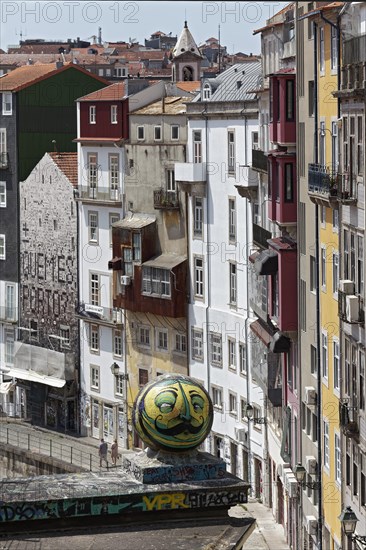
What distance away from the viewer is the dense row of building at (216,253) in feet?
139

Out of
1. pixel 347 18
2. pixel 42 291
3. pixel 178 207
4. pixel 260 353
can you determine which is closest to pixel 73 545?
pixel 347 18

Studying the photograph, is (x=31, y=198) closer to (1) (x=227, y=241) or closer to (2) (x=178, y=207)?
(2) (x=178, y=207)

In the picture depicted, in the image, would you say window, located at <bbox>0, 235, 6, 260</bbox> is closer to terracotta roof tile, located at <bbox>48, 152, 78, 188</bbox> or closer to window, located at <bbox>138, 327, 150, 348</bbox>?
terracotta roof tile, located at <bbox>48, 152, 78, 188</bbox>

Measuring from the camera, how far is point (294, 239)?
50.6 meters

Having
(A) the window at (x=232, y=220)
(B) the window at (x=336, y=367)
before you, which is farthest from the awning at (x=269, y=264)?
(A) the window at (x=232, y=220)

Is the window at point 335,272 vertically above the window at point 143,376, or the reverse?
the window at point 335,272

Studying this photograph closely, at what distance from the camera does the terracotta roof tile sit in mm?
81000

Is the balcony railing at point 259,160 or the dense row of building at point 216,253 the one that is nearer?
the dense row of building at point 216,253

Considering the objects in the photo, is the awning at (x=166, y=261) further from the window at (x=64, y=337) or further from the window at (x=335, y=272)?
the window at (x=335, y=272)

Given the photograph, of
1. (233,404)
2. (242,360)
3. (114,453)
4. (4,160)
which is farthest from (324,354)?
(4,160)

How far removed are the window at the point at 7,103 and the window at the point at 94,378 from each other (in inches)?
515

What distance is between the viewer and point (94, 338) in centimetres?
8044

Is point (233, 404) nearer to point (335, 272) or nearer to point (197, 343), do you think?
point (197, 343)

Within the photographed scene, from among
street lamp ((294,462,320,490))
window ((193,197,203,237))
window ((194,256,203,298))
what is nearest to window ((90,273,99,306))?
window ((194,256,203,298))
